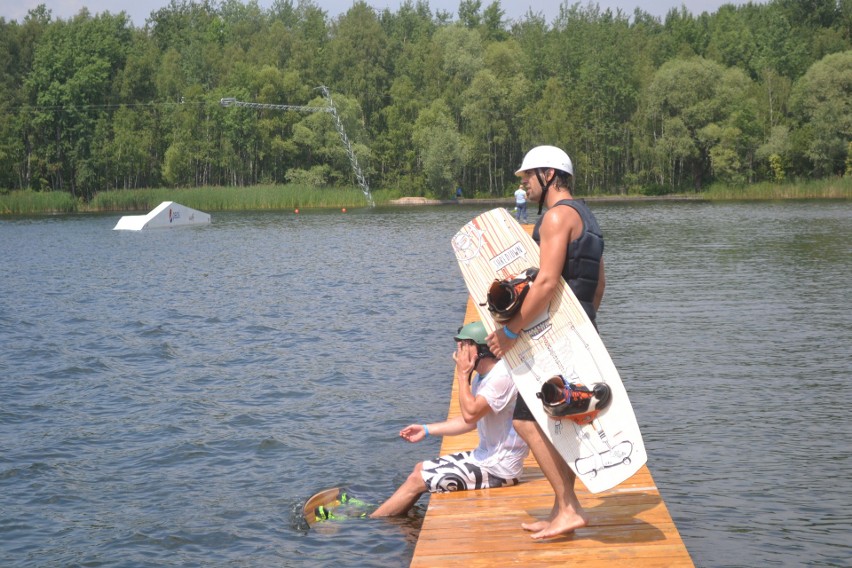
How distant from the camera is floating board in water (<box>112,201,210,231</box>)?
5544 centimetres

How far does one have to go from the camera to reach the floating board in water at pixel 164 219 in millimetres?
55438

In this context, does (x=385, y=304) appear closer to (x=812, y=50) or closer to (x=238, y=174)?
(x=238, y=174)

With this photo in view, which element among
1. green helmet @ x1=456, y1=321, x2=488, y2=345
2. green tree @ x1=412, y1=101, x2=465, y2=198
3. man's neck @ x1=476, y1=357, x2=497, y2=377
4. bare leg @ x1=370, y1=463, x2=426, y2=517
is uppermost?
green tree @ x1=412, y1=101, x2=465, y2=198

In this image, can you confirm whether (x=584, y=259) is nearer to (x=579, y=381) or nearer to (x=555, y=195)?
(x=555, y=195)

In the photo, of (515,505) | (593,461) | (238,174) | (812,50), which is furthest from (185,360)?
(812,50)

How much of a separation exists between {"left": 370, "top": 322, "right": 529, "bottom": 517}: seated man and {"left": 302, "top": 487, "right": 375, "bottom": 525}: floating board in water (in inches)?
26.8

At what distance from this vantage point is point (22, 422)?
13.0 metres

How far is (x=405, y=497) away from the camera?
8.38 meters

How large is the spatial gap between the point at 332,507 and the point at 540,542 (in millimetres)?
3022

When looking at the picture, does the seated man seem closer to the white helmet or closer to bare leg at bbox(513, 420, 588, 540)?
bare leg at bbox(513, 420, 588, 540)

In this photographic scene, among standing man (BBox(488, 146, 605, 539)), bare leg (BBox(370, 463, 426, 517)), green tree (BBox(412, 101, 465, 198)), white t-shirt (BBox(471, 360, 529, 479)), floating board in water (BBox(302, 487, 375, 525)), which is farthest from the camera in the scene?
green tree (BBox(412, 101, 465, 198))

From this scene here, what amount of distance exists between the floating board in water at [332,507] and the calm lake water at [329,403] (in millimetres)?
239

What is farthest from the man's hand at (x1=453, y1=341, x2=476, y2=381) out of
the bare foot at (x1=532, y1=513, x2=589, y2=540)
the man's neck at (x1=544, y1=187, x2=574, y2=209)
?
the man's neck at (x1=544, y1=187, x2=574, y2=209)

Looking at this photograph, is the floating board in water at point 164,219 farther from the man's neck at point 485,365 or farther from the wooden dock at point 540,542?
the wooden dock at point 540,542
